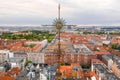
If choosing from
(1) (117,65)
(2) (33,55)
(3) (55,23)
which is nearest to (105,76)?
(1) (117,65)

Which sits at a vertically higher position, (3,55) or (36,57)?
(3,55)

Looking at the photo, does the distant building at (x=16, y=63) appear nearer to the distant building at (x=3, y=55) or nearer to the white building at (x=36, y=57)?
the distant building at (x=3, y=55)

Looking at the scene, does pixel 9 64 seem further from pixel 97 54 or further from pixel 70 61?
pixel 97 54

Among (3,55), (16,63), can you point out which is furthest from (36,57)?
(16,63)

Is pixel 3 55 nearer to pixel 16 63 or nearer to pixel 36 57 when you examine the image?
pixel 36 57

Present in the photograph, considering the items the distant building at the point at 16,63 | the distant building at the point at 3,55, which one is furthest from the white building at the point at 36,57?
the distant building at the point at 16,63

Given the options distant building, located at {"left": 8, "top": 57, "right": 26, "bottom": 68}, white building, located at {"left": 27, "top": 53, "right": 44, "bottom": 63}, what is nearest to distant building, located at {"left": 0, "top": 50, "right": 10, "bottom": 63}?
white building, located at {"left": 27, "top": 53, "right": 44, "bottom": 63}

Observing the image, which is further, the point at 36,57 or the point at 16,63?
the point at 36,57

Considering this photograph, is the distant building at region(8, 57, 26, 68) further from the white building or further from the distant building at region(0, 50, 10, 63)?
the white building

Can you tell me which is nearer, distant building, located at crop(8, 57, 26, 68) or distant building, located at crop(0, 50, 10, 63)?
distant building, located at crop(8, 57, 26, 68)

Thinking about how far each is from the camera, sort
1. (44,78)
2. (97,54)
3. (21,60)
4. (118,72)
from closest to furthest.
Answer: (44,78), (118,72), (21,60), (97,54)

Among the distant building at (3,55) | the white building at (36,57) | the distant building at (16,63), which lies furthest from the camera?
the white building at (36,57)
